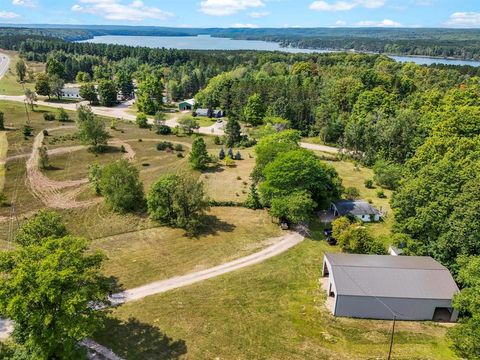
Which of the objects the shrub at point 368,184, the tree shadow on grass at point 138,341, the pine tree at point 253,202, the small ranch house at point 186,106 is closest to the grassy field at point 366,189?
the shrub at point 368,184

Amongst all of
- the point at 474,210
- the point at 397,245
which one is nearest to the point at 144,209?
the point at 397,245

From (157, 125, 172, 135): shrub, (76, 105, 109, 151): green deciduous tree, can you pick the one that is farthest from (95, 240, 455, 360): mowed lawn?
(157, 125, 172, 135): shrub

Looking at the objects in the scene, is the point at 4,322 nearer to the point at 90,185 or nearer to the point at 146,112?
the point at 90,185

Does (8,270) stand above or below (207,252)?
above

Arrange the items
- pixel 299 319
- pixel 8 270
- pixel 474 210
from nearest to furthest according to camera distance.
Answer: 1. pixel 8 270
2. pixel 299 319
3. pixel 474 210

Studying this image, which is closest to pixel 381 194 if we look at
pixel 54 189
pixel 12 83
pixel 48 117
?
pixel 54 189

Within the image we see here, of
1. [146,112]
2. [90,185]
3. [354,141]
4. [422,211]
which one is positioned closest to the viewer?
[422,211]

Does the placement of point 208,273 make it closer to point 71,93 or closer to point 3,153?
point 3,153
